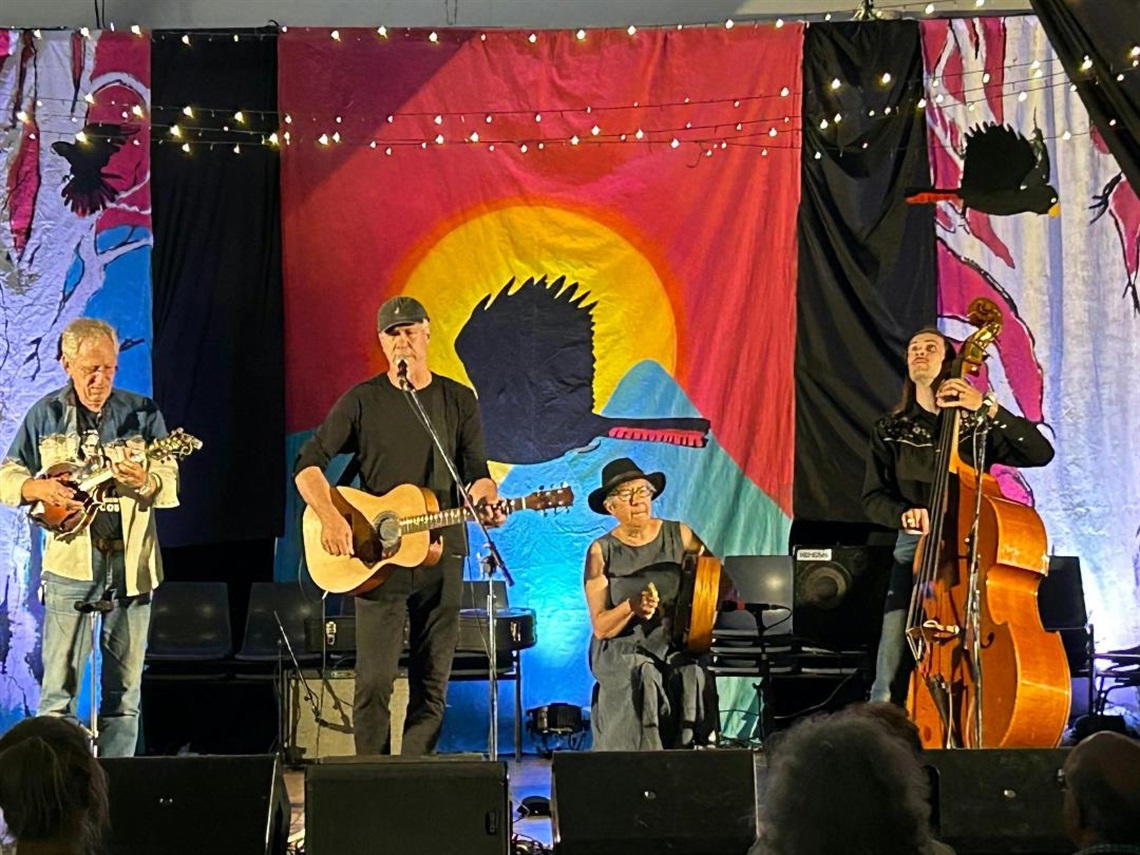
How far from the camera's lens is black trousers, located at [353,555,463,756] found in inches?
233

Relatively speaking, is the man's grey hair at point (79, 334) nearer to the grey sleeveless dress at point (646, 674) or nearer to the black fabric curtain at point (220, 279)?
the black fabric curtain at point (220, 279)

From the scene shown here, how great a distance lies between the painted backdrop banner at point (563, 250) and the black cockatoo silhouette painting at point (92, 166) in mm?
1038

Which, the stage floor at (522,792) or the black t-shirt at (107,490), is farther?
the black t-shirt at (107,490)

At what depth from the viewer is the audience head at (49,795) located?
8.46 feet

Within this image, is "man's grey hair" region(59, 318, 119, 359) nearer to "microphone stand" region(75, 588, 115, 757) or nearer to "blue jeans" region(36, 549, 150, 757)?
"blue jeans" region(36, 549, 150, 757)

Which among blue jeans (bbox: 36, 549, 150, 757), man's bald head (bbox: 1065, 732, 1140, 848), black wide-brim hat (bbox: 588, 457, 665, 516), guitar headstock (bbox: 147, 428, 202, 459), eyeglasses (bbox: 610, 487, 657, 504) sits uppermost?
guitar headstock (bbox: 147, 428, 202, 459)

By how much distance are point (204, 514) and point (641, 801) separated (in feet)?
15.0

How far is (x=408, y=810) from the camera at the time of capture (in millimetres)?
3922

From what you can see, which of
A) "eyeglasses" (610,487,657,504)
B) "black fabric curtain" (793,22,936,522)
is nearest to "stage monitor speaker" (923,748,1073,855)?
"eyeglasses" (610,487,657,504)

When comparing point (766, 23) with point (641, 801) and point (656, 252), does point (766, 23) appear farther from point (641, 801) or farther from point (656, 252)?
point (641, 801)

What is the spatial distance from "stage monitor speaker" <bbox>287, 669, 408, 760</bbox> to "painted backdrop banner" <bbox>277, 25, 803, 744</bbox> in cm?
89

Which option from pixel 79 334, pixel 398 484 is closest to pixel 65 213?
pixel 79 334

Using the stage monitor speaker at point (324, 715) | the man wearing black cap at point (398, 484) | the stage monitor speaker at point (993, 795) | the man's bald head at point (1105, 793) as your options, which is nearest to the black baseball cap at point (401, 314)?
the man wearing black cap at point (398, 484)

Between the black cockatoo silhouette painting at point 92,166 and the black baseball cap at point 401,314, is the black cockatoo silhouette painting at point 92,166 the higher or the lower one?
the higher one
